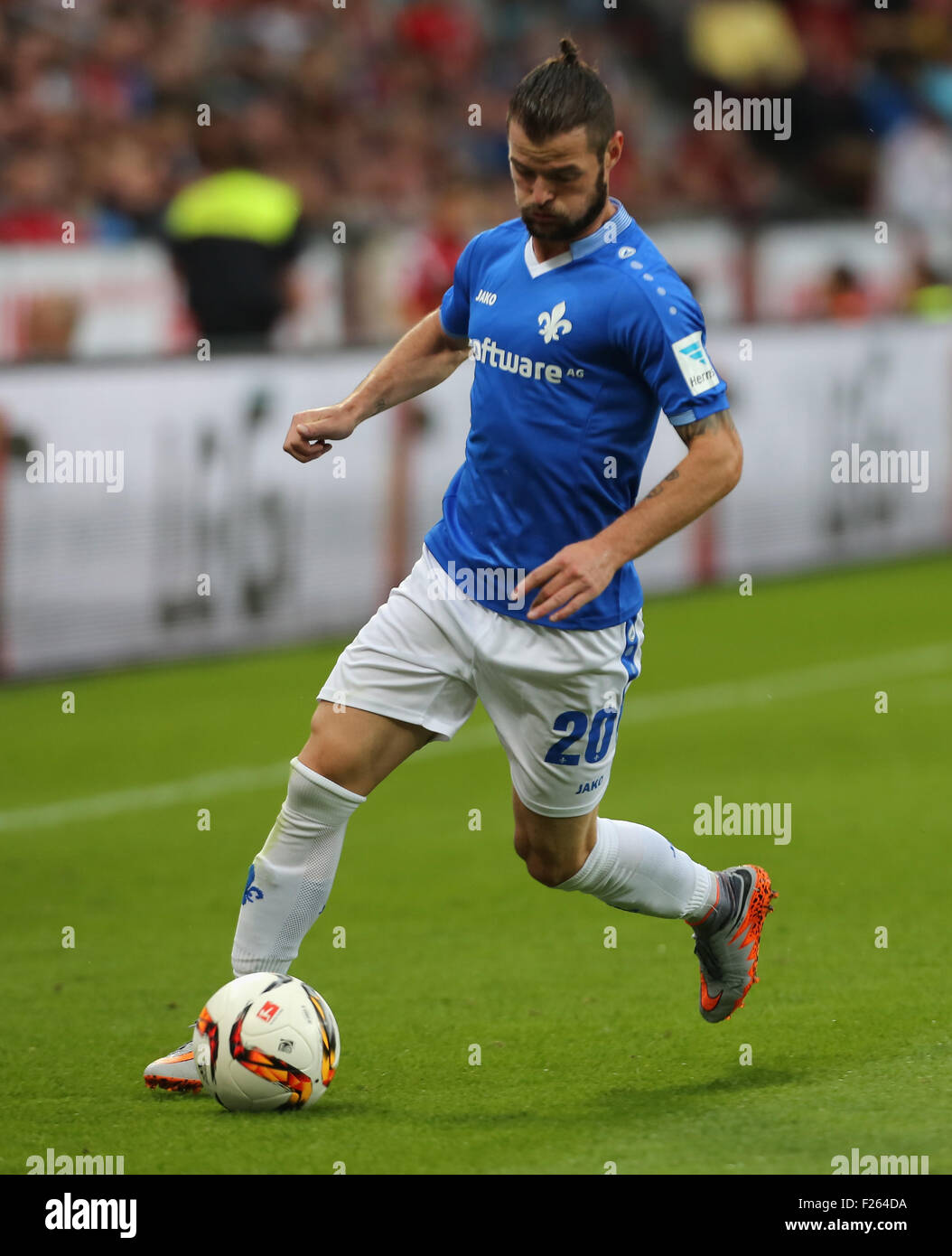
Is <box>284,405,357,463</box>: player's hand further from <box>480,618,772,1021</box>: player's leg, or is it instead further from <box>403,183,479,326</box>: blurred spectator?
<box>403,183,479,326</box>: blurred spectator

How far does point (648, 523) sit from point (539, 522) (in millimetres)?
437

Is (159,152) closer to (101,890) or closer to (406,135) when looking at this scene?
Answer: (406,135)

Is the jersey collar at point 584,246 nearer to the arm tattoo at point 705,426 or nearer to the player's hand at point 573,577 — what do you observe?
the arm tattoo at point 705,426

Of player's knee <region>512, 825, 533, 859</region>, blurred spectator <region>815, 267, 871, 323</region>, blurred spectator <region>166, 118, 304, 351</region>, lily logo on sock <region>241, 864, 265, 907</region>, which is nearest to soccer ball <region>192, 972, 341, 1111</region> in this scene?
lily logo on sock <region>241, 864, 265, 907</region>

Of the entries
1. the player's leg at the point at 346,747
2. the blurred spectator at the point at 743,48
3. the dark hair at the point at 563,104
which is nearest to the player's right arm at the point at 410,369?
the player's leg at the point at 346,747

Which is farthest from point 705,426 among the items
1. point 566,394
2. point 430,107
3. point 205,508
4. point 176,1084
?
point 430,107

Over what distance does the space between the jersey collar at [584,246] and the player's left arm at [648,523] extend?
48 centimetres

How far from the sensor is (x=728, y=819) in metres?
7.95

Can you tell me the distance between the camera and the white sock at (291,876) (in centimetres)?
482

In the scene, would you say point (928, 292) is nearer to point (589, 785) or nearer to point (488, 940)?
point (488, 940)

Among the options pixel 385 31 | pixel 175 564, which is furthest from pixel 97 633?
pixel 385 31

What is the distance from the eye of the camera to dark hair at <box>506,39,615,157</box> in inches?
177

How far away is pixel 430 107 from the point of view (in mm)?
17469
